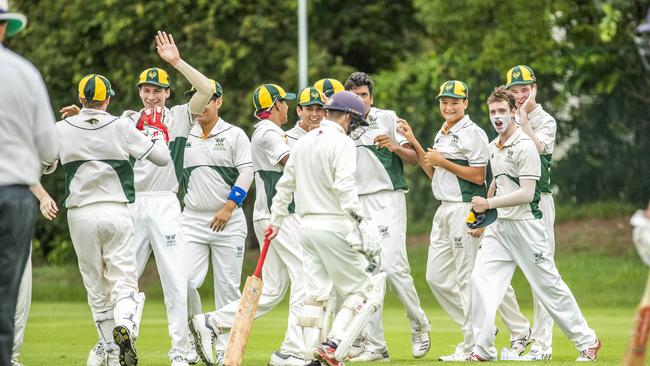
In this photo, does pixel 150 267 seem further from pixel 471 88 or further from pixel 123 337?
pixel 123 337

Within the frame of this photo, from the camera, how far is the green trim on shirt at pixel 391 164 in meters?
12.9

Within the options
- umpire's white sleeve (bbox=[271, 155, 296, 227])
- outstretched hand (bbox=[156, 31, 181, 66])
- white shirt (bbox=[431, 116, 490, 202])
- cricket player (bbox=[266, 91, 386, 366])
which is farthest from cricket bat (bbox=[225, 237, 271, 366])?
white shirt (bbox=[431, 116, 490, 202])

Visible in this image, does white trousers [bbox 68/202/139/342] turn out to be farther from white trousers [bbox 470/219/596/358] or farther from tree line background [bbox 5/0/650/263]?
tree line background [bbox 5/0/650/263]

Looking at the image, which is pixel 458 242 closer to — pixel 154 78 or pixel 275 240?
pixel 275 240

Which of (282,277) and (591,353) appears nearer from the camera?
(591,353)

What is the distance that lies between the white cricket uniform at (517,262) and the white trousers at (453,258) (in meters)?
0.63

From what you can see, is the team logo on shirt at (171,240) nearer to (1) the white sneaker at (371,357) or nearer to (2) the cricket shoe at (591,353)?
(1) the white sneaker at (371,357)

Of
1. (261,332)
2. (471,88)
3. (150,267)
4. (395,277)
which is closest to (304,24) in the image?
(471,88)

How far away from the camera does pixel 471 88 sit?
84.9ft

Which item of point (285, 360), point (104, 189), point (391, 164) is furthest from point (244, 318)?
point (391, 164)

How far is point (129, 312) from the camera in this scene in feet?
35.9

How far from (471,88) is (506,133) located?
542 inches

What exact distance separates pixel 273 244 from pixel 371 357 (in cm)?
148

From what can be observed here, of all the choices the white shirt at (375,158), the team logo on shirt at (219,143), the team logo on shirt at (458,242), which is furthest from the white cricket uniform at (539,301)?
the team logo on shirt at (219,143)
